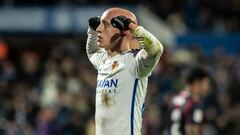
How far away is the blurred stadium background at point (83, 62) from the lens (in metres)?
14.5

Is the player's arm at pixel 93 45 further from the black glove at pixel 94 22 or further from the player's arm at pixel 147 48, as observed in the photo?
the player's arm at pixel 147 48

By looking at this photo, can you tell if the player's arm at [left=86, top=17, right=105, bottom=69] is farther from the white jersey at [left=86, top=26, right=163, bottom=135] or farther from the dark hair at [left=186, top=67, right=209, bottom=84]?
the dark hair at [left=186, top=67, right=209, bottom=84]

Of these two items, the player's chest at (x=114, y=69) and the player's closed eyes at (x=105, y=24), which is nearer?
the player's chest at (x=114, y=69)

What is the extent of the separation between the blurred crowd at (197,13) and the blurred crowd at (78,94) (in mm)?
2667

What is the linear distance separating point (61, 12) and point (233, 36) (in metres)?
4.08

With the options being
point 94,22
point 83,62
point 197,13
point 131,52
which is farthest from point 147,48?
point 197,13

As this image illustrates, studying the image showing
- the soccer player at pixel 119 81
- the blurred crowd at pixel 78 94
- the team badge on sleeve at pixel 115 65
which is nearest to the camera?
the soccer player at pixel 119 81

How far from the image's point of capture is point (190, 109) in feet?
31.2

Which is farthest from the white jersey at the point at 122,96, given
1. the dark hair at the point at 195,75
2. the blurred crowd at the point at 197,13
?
the blurred crowd at the point at 197,13

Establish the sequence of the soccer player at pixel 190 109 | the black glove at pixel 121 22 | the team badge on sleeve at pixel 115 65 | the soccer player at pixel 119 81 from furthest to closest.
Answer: the soccer player at pixel 190 109 < the team badge on sleeve at pixel 115 65 < the soccer player at pixel 119 81 < the black glove at pixel 121 22

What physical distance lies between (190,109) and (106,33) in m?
2.11

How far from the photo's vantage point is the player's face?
302 inches

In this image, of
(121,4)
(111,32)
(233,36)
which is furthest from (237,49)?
(111,32)

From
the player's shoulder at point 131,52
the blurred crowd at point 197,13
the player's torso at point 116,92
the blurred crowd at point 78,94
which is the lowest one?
the blurred crowd at point 78,94
